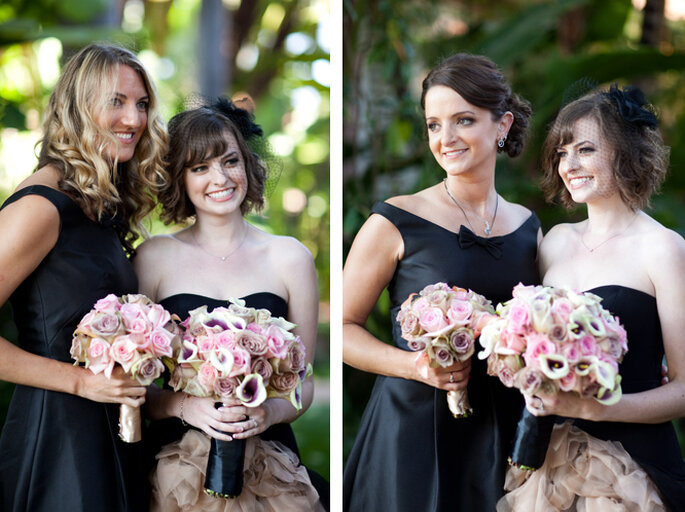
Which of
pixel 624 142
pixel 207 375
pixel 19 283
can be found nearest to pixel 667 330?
pixel 624 142

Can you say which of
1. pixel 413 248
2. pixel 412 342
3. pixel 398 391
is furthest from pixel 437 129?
pixel 398 391

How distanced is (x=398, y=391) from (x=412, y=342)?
326mm

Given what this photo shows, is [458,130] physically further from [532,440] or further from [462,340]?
[532,440]

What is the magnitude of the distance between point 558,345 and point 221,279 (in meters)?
1.16

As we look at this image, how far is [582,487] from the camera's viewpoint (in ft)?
6.83

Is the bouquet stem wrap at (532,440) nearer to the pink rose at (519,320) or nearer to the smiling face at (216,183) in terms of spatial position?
the pink rose at (519,320)

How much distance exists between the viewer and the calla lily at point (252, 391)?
82.6 inches

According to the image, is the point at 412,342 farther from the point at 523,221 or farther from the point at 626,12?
the point at 626,12

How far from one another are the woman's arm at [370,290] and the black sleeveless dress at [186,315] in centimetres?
25

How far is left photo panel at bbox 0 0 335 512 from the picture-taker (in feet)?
7.05

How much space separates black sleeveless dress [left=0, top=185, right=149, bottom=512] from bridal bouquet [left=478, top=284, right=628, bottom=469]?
122 centimetres

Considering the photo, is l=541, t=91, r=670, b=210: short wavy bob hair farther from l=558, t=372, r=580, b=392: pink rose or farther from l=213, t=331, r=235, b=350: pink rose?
l=213, t=331, r=235, b=350: pink rose

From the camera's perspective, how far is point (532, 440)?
2107 mm

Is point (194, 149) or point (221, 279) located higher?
point (194, 149)
